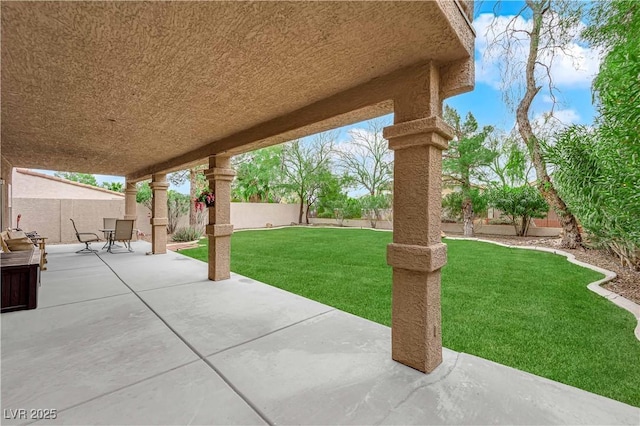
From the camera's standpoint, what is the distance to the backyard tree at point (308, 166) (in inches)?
715

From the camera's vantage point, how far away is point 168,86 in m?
2.47

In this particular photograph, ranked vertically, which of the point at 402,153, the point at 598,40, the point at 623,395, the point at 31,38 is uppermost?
the point at 598,40

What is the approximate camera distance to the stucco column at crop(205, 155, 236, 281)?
4570 millimetres

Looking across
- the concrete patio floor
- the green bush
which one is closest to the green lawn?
the concrete patio floor

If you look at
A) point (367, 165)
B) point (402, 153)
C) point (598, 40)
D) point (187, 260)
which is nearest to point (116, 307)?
point (187, 260)

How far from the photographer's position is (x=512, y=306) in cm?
367

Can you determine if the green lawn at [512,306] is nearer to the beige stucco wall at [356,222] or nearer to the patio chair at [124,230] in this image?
the patio chair at [124,230]

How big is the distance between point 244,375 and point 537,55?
11596mm

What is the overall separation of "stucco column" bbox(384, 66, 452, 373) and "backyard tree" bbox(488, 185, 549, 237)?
37.9ft

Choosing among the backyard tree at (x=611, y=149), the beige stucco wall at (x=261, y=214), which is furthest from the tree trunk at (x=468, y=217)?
the beige stucco wall at (x=261, y=214)

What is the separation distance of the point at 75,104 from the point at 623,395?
545 centimetres

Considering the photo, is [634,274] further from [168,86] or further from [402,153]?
[168,86]

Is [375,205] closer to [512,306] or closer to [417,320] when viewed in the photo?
[512,306]

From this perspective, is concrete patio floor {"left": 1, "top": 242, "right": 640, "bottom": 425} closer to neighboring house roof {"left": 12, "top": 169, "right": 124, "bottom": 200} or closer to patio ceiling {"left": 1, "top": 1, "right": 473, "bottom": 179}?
patio ceiling {"left": 1, "top": 1, "right": 473, "bottom": 179}
